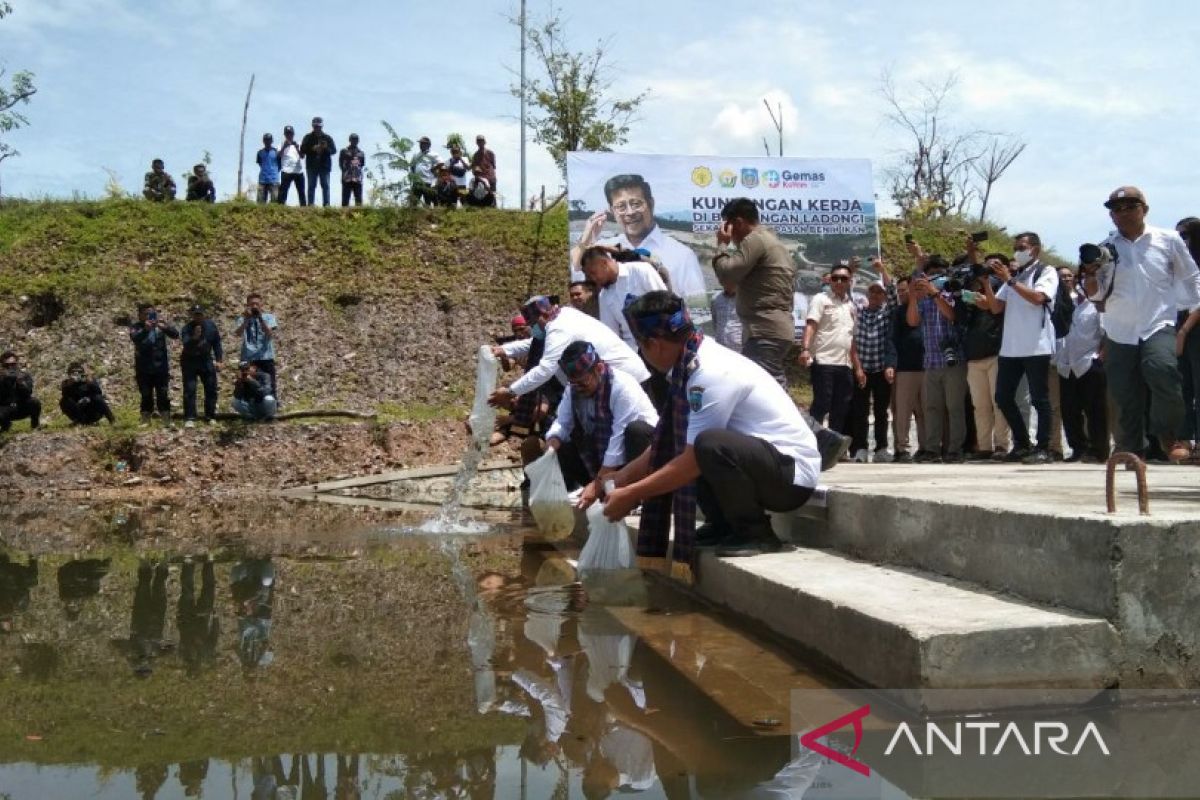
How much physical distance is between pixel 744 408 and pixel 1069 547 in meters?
1.48

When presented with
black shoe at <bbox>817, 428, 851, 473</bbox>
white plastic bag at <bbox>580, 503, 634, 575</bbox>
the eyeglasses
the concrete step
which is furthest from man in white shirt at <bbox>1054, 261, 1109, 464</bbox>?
the eyeglasses

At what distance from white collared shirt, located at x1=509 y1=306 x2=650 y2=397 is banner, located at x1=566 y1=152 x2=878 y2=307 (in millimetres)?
8294

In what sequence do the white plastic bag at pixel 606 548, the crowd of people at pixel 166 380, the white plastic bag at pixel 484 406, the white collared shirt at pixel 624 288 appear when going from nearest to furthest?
the white plastic bag at pixel 606 548, the white collared shirt at pixel 624 288, the white plastic bag at pixel 484 406, the crowd of people at pixel 166 380

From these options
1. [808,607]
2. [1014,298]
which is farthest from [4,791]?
[1014,298]

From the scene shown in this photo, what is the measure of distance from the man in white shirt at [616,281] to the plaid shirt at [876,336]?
9.82 ft

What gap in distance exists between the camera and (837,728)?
10.2 ft

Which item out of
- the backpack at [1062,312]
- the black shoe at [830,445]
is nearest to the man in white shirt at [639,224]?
the backpack at [1062,312]

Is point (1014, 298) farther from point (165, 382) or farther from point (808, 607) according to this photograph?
point (165, 382)

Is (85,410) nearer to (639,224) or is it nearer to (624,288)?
(639,224)

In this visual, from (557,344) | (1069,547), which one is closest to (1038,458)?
(557,344)

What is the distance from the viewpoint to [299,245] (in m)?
19.3

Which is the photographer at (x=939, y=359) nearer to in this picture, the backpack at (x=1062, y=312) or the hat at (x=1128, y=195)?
the backpack at (x=1062, y=312)

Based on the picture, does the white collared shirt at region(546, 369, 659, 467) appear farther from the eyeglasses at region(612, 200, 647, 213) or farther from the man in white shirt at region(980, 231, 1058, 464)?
the eyeglasses at region(612, 200, 647, 213)

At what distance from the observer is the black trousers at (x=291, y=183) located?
19.9 meters
